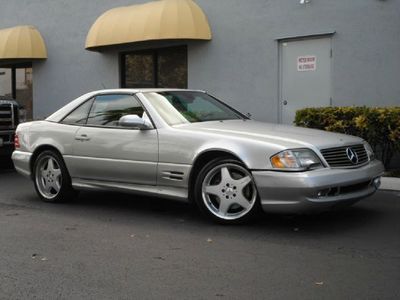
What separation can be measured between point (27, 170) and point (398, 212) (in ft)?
15.7

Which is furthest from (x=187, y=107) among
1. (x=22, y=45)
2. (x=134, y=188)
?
(x=22, y=45)

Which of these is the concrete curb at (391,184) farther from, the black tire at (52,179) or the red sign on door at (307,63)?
the black tire at (52,179)

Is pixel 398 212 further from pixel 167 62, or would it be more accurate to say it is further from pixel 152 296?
pixel 167 62

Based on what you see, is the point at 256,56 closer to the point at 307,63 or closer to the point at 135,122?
the point at 307,63

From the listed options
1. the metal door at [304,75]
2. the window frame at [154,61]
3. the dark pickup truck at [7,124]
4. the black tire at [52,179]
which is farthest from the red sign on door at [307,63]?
the black tire at [52,179]

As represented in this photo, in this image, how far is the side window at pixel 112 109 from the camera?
7012 millimetres

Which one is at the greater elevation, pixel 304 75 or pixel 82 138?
pixel 304 75

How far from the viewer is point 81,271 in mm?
4758

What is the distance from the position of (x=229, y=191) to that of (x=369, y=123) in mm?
4369

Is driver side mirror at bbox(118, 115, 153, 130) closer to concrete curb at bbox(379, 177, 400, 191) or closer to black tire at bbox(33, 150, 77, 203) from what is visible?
black tire at bbox(33, 150, 77, 203)

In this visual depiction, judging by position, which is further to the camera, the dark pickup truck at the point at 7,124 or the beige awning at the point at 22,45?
the beige awning at the point at 22,45

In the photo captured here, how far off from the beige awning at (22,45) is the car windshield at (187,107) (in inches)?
435

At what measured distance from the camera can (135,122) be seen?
257 inches

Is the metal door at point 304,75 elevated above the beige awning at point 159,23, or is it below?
below
